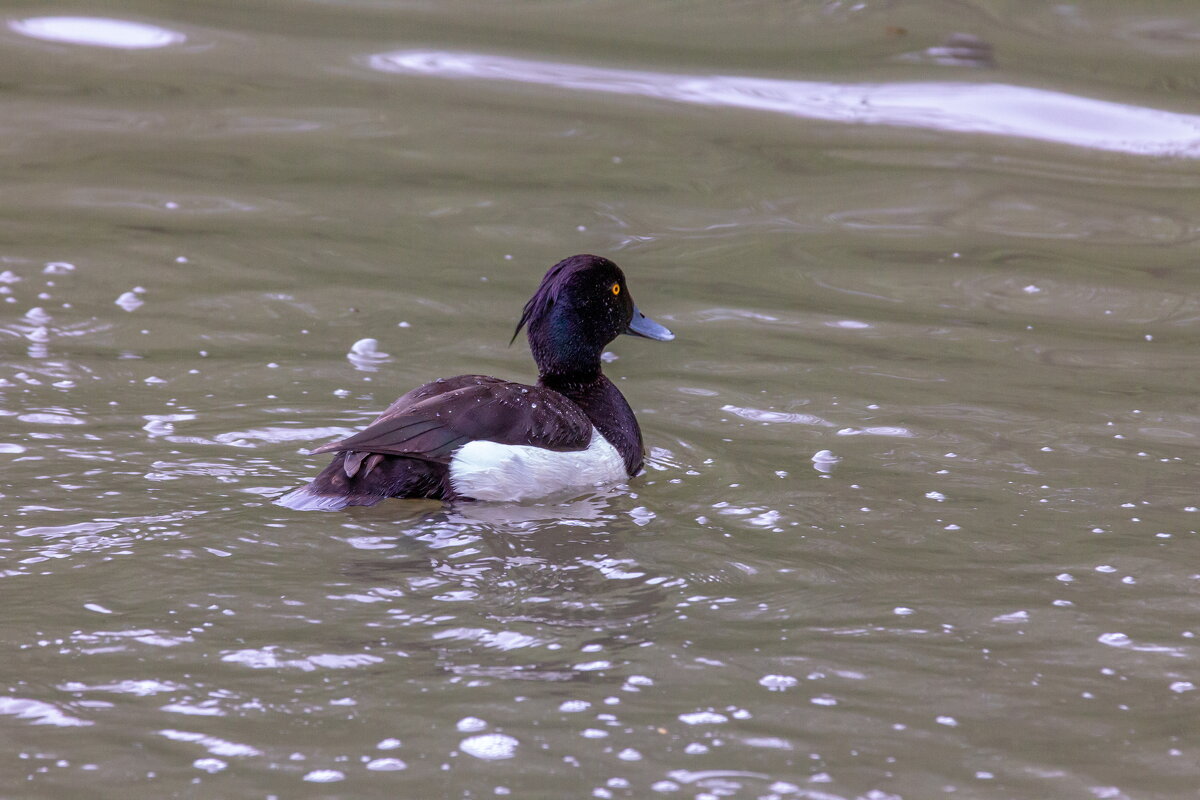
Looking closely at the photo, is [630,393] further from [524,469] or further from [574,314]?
[524,469]

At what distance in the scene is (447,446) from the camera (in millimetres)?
5184

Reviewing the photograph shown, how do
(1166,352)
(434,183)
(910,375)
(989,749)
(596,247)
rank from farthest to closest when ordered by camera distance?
(434,183) → (596,247) → (1166,352) → (910,375) → (989,749)

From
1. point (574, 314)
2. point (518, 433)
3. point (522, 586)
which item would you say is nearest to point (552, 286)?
point (574, 314)

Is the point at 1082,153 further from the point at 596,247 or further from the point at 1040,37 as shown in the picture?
the point at 596,247

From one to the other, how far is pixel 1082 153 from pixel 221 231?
546 cm

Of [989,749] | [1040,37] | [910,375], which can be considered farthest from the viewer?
[1040,37]

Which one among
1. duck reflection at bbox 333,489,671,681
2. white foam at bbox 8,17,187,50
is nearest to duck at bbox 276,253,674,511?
duck reflection at bbox 333,489,671,681

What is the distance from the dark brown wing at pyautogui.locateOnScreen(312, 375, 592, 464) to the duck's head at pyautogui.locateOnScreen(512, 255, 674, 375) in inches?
16.7

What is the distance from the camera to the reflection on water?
31.7 ft

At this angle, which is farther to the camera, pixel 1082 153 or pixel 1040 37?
pixel 1040 37

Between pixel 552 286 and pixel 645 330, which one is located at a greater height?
pixel 552 286

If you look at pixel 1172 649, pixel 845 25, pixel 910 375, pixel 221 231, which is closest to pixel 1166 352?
pixel 910 375

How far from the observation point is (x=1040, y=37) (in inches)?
404

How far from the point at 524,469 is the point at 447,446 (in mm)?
324
